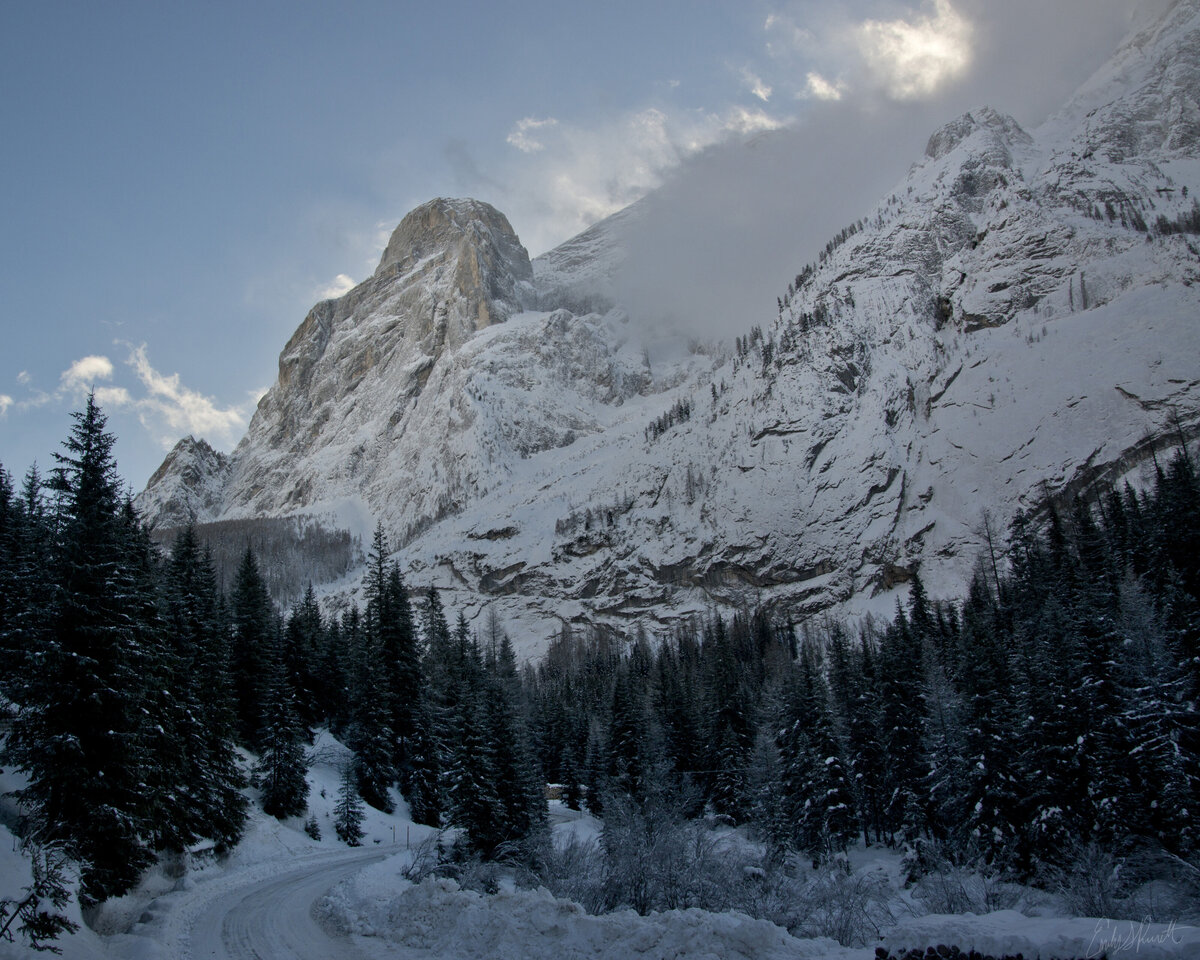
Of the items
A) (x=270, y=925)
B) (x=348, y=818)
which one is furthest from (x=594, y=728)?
(x=270, y=925)

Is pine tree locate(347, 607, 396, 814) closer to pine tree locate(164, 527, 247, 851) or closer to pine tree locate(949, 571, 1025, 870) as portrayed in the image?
pine tree locate(164, 527, 247, 851)

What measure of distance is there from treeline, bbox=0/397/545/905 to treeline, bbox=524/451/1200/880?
1084 cm

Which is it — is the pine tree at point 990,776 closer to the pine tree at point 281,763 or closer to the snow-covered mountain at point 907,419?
the pine tree at point 281,763

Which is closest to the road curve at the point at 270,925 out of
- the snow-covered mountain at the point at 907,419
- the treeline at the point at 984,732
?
the treeline at the point at 984,732

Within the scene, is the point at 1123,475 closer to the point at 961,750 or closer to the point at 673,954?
the point at 961,750

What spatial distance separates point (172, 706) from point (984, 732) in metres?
33.3

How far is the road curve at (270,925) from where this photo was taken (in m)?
14.4

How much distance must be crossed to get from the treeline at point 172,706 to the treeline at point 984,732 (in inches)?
427

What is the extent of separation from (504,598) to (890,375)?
102 metres

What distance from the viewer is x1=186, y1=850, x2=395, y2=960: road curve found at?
Result: 1435cm

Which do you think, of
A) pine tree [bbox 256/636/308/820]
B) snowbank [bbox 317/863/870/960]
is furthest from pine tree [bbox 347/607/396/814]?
snowbank [bbox 317/863/870/960]

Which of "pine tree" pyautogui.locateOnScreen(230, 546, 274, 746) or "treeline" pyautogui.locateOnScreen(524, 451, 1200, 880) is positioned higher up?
"pine tree" pyautogui.locateOnScreen(230, 546, 274, 746)

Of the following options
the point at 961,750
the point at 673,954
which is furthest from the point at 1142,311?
the point at 673,954

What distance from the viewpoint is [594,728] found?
206ft
